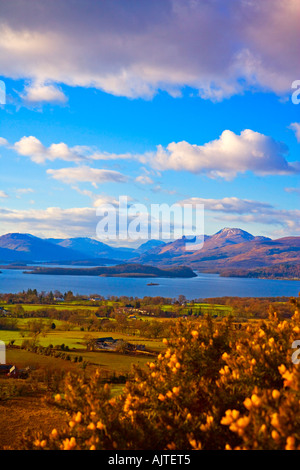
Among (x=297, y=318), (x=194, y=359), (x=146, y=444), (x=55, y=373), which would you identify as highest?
(x=297, y=318)

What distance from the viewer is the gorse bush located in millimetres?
4002

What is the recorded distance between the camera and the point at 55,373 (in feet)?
76.7

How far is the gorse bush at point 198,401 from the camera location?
13.1ft

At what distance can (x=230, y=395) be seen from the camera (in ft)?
18.3

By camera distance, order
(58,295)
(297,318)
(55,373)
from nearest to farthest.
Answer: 1. (297,318)
2. (55,373)
3. (58,295)

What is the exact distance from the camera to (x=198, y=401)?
6156 mm

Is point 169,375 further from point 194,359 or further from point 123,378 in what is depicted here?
point 123,378
